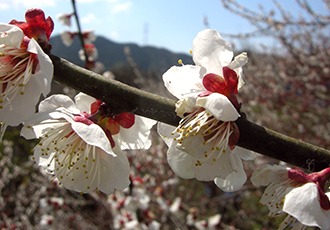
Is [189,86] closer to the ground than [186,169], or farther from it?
farther from it

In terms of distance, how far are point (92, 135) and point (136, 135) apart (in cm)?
22

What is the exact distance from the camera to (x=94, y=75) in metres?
0.60

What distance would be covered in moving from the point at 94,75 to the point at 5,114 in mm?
253

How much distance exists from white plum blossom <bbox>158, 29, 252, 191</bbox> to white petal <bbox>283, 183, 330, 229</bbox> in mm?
147

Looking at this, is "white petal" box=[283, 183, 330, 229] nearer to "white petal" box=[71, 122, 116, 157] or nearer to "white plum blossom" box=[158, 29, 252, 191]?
"white plum blossom" box=[158, 29, 252, 191]

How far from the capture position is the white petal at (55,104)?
0.71 metres

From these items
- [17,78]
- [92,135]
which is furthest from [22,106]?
[92,135]

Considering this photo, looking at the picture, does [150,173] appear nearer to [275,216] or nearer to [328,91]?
[328,91]

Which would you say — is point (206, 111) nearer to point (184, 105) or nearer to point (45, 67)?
point (184, 105)

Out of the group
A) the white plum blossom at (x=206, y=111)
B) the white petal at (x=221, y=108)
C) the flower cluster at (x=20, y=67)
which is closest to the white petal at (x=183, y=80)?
the white plum blossom at (x=206, y=111)

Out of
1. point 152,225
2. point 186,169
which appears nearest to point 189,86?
point 186,169

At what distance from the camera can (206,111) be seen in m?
0.61

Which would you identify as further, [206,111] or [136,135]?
[136,135]

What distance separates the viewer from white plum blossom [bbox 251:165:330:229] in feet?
1.88
